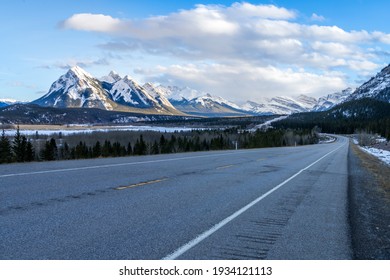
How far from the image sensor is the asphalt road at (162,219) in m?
6.12

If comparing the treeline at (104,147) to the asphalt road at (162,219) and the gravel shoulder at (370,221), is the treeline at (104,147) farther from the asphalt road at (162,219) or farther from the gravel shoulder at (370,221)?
the gravel shoulder at (370,221)

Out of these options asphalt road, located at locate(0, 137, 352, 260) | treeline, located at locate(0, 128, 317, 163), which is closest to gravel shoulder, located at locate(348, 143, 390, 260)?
asphalt road, located at locate(0, 137, 352, 260)

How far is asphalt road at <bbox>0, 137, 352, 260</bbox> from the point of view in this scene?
20.1 ft

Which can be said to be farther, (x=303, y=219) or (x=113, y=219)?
(x=303, y=219)

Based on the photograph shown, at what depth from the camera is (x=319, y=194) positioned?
13.0 meters

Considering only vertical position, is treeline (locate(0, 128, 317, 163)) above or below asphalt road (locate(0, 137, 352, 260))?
below

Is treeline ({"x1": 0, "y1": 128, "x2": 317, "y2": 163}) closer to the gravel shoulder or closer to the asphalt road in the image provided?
the asphalt road

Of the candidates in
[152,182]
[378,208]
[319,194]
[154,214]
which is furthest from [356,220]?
[152,182]

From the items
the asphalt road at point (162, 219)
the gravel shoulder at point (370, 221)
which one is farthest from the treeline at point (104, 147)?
the gravel shoulder at point (370, 221)

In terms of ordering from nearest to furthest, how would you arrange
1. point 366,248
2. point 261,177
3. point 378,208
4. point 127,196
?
point 366,248, point 127,196, point 378,208, point 261,177

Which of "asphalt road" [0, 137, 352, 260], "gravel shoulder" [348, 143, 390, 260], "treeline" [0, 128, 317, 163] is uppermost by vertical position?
"asphalt road" [0, 137, 352, 260]

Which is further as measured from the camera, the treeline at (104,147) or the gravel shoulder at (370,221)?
the treeline at (104,147)
